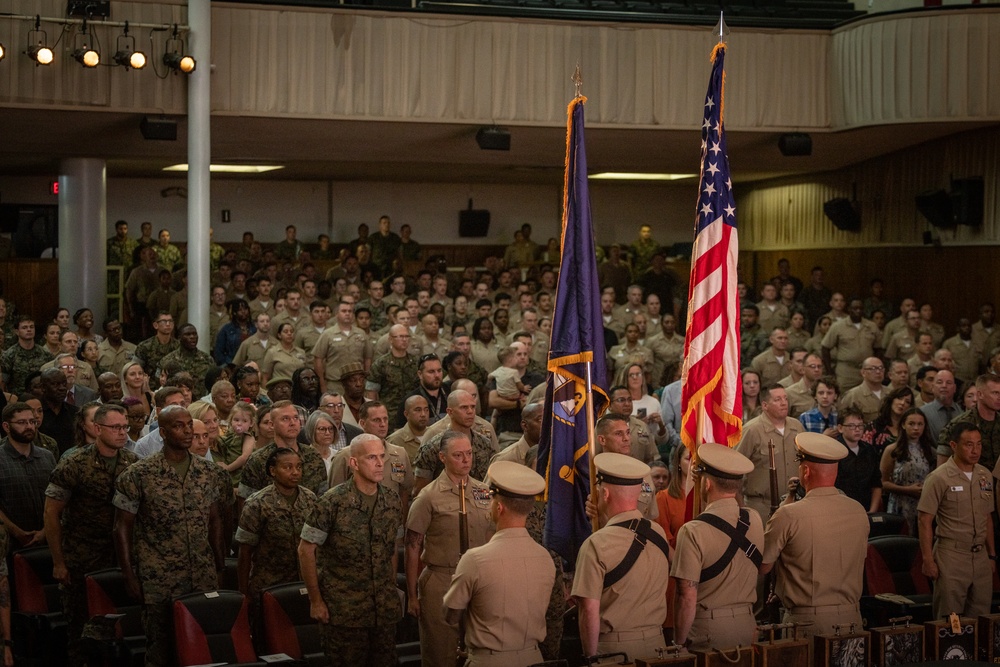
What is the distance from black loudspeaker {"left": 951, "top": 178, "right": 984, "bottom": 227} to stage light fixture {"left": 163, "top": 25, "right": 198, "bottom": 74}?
7.81 meters

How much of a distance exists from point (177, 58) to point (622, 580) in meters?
7.77

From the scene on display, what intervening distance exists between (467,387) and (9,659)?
2.95 meters

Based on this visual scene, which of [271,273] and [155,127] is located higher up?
[155,127]

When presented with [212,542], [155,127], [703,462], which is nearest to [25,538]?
[212,542]

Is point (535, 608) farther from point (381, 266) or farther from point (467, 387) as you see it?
point (381, 266)

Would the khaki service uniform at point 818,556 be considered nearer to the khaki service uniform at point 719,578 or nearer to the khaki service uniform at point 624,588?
the khaki service uniform at point 719,578

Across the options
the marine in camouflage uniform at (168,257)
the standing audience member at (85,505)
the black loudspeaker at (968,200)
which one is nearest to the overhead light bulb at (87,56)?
the marine in camouflage uniform at (168,257)

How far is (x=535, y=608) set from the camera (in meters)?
4.25

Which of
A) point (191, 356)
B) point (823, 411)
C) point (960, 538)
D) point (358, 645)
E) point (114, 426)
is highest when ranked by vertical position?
point (191, 356)

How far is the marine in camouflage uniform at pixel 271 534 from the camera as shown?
5395mm

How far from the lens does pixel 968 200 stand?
12734mm

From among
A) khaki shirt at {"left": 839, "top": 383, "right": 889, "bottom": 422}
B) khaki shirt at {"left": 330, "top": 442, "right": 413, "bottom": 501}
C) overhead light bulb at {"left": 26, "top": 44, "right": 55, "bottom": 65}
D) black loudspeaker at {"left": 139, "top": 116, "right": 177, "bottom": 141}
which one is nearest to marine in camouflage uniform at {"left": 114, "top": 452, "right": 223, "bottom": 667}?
khaki shirt at {"left": 330, "top": 442, "right": 413, "bottom": 501}

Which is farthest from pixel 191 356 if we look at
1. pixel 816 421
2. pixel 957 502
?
pixel 957 502

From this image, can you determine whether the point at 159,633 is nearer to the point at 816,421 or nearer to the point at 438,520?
the point at 438,520
